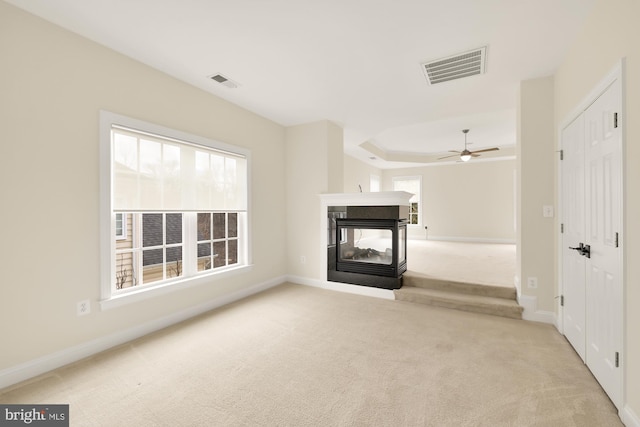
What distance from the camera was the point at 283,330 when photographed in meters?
2.86

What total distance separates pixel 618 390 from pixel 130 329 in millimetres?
3853

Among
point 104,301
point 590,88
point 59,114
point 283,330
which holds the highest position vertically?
point 590,88

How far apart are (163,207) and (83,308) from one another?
1.14 meters

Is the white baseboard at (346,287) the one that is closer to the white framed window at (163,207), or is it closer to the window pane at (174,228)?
the white framed window at (163,207)

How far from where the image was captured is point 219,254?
3727 millimetres

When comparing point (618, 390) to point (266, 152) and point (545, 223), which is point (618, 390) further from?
point (266, 152)

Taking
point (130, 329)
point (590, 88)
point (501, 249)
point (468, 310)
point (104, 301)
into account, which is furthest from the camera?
point (501, 249)

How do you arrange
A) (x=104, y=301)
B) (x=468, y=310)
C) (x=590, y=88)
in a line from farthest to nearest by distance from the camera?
(x=468, y=310), (x=104, y=301), (x=590, y=88)

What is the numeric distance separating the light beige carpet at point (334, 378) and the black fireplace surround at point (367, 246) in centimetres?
105

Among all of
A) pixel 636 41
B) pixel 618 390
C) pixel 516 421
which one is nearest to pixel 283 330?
pixel 516 421

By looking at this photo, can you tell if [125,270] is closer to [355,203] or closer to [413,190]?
[355,203]

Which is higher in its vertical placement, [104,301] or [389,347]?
[104,301]

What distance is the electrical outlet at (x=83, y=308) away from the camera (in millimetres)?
2304

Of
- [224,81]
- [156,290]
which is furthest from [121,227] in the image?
[224,81]
